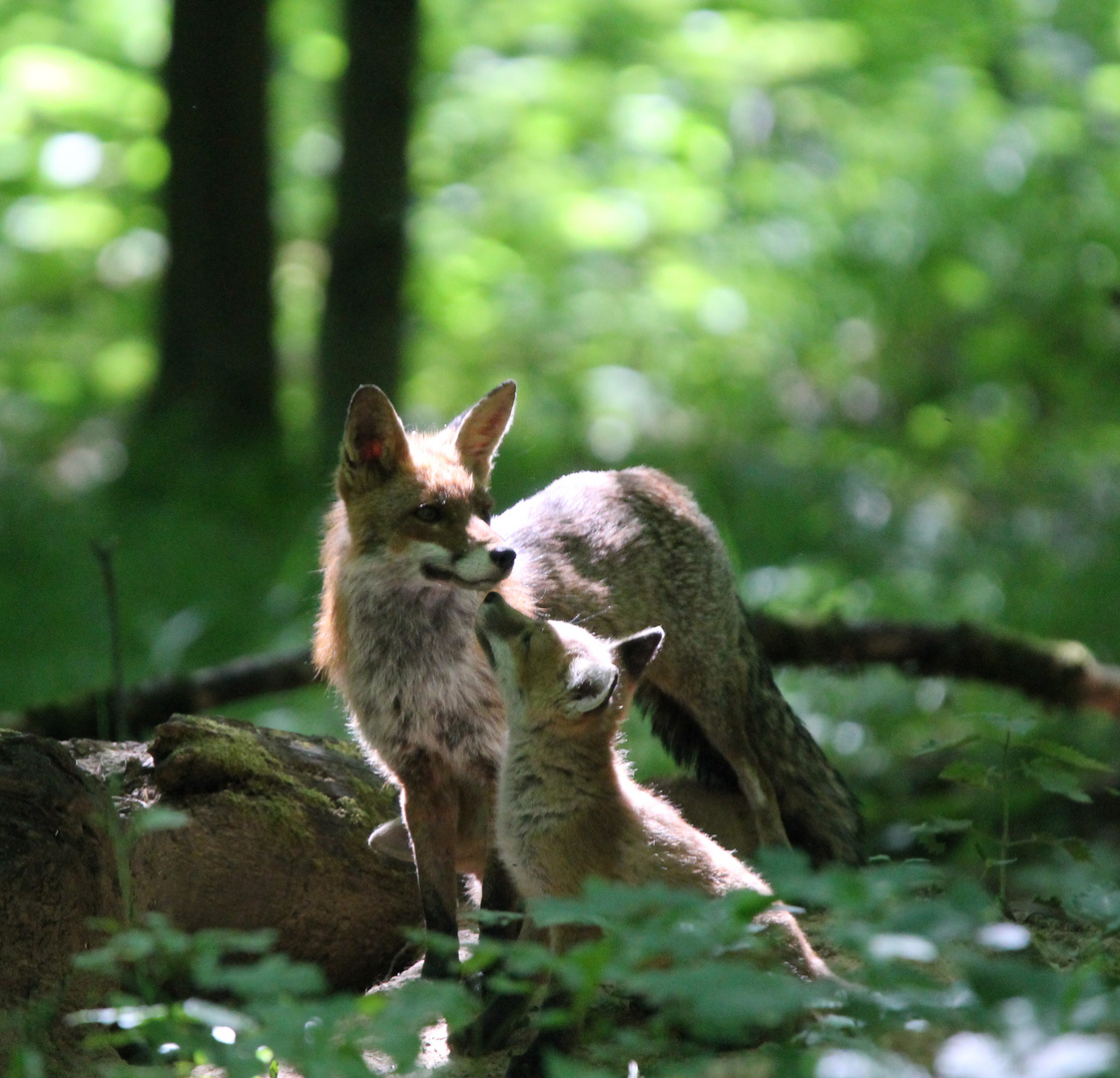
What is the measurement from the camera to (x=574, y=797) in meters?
3.56

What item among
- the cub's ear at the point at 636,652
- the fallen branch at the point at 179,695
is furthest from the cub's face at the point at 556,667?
the fallen branch at the point at 179,695

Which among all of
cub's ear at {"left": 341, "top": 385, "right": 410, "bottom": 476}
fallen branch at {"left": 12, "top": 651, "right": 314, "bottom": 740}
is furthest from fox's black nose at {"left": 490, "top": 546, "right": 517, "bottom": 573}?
fallen branch at {"left": 12, "top": 651, "right": 314, "bottom": 740}

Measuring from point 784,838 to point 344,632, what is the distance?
184cm

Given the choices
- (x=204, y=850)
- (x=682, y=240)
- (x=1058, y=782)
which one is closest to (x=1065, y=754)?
(x=1058, y=782)

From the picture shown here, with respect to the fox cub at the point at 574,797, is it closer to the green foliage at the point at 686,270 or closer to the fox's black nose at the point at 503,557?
the fox's black nose at the point at 503,557

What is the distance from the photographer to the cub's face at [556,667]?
11.7ft

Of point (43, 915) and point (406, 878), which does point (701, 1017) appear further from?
point (406, 878)

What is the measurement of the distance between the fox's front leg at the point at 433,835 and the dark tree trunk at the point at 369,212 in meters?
6.56

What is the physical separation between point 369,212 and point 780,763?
689 cm

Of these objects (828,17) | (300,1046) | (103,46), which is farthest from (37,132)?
(300,1046)

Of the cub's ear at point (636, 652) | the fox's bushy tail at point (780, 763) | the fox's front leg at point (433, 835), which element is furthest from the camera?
the fox's bushy tail at point (780, 763)

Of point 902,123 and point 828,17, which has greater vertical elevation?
point 828,17

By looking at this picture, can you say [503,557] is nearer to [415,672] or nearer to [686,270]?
[415,672]

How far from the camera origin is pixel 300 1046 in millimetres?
2260
